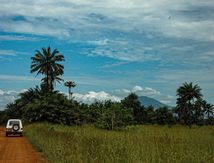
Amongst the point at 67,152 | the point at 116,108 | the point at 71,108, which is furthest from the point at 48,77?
the point at 67,152

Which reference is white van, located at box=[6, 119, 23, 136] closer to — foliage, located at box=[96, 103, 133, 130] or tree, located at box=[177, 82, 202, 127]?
foliage, located at box=[96, 103, 133, 130]

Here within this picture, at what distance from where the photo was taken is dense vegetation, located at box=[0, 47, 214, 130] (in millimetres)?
58897

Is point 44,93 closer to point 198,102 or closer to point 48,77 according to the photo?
point 48,77

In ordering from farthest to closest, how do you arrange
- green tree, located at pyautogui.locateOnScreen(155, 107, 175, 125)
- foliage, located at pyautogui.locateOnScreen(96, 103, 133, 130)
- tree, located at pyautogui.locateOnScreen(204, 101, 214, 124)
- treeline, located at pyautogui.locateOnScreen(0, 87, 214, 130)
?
tree, located at pyautogui.locateOnScreen(204, 101, 214, 124), green tree, located at pyautogui.locateOnScreen(155, 107, 175, 125), treeline, located at pyautogui.locateOnScreen(0, 87, 214, 130), foliage, located at pyautogui.locateOnScreen(96, 103, 133, 130)

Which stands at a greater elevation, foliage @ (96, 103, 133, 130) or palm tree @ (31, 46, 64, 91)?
palm tree @ (31, 46, 64, 91)

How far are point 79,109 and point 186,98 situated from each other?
35.0 meters

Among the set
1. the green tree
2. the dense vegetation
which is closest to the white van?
the dense vegetation

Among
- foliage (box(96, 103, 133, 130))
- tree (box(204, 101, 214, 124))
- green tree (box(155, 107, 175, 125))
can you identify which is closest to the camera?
foliage (box(96, 103, 133, 130))

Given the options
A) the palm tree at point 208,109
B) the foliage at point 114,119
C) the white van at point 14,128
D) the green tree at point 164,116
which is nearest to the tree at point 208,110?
the palm tree at point 208,109

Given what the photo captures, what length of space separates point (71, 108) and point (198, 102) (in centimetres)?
5190

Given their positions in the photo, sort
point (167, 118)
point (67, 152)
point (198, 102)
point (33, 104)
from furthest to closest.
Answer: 1. point (198, 102)
2. point (167, 118)
3. point (33, 104)
4. point (67, 152)

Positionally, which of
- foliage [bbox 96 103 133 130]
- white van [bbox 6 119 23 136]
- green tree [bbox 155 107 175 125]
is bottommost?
white van [bbox 6 119 23 136]

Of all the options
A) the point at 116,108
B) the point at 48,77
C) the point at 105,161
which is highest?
the point at 48,77

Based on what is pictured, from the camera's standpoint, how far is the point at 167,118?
92.2m
